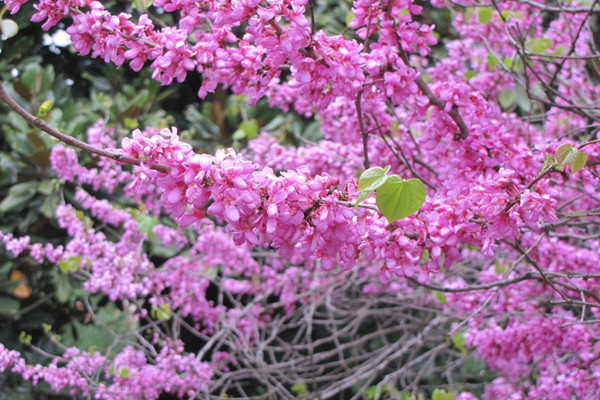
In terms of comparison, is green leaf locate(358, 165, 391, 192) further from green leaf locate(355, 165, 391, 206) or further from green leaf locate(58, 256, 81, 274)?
green leaf locate(58, 256, 81, 274)

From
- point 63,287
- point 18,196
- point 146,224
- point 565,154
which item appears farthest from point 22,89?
point 565,154

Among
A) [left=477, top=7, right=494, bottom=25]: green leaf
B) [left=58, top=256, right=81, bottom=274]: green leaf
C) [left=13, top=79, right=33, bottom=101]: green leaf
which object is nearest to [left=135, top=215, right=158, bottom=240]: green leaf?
[left=58, top=256, right=81, bottom=274]: green leaf

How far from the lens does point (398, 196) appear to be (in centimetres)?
101

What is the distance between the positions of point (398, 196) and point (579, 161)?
39 centimetres

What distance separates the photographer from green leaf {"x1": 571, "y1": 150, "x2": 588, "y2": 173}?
44.6 inches

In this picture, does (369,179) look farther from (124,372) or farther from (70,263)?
(70,263)

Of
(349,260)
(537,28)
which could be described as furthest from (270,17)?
(537,28)

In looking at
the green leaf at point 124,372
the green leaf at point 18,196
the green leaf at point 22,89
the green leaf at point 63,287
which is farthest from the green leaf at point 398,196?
the green leaf at point 22,89

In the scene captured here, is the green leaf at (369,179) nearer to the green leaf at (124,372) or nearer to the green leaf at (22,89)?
the green leaf at (124,372)

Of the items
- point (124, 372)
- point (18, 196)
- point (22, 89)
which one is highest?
point (22, 89)

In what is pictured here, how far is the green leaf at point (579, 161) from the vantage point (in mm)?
1133

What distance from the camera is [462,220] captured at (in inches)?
46.1

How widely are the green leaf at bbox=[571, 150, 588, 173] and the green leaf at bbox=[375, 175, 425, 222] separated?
34 cm

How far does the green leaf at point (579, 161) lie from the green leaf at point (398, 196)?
1.10 ft
